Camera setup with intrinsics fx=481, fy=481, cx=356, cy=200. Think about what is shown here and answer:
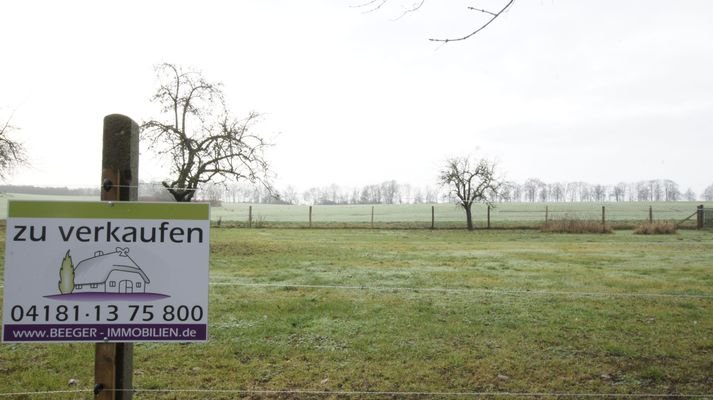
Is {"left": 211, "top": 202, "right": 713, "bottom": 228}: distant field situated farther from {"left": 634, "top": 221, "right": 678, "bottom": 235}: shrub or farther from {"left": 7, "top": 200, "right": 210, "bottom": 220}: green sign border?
{"left": 7, "top": 200, "right": 210, "bottom": 220}: green sign border

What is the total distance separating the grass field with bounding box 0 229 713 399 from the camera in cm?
385

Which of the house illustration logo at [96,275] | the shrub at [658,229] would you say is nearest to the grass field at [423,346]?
the house illustration logo at [96,275]

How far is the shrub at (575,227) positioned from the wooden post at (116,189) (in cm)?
2609

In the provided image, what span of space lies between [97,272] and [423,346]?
128 inches

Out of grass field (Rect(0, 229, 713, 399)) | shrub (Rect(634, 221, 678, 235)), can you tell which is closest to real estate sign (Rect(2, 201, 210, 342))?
grass field (Rect(0, 229, 713, 399))

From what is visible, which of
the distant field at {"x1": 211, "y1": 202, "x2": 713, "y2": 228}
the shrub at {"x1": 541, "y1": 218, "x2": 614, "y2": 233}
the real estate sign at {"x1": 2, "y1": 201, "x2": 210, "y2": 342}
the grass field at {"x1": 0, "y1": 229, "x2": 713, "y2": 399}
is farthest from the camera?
the distant field at {"x1": 211, "y1": 202, "x2": 713, "y2": 228}

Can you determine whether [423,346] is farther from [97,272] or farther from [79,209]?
[79,209]

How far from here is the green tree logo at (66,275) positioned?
2446mm

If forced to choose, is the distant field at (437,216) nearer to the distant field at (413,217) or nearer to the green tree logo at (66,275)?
the distant field at (413,217)

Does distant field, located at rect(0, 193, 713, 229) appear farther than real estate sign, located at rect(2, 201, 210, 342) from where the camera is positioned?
Yes

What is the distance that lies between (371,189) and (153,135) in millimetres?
95821

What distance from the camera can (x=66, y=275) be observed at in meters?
2.46

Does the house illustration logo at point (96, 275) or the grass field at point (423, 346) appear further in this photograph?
the grass field at point (423, 346)

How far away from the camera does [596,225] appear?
25.6 metres
